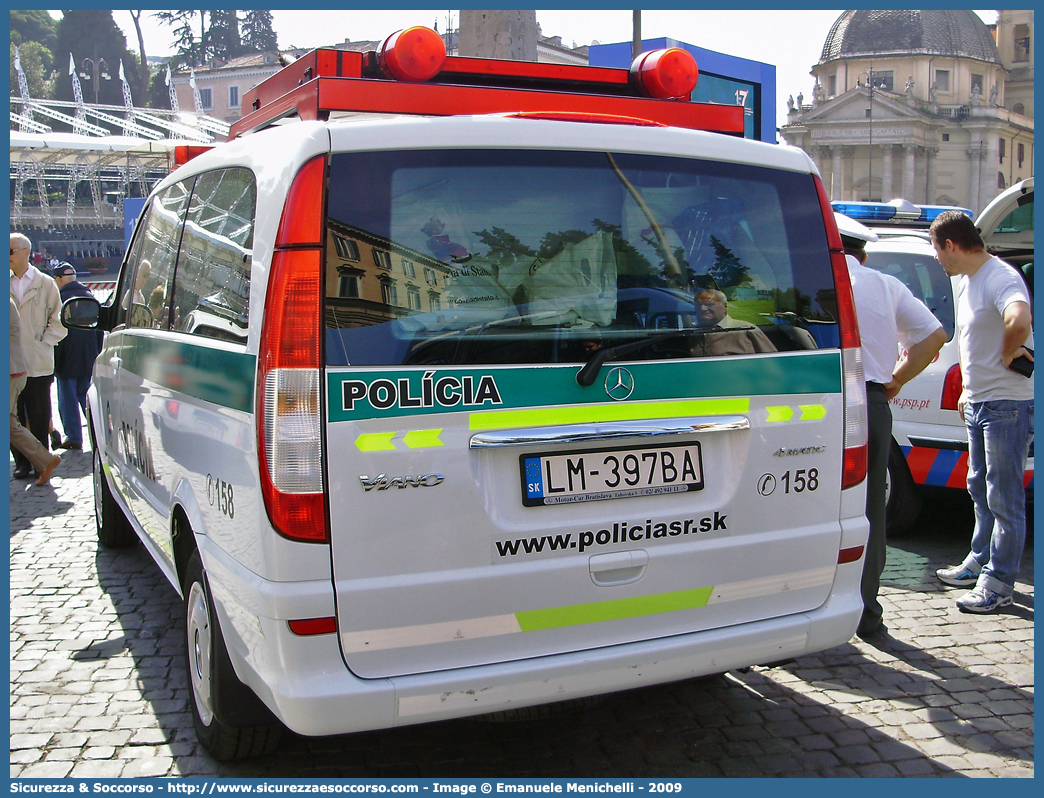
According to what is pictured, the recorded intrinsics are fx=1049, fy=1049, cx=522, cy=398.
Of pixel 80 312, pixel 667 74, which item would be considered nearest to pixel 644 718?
pixel 667 74

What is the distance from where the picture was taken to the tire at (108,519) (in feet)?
19.0

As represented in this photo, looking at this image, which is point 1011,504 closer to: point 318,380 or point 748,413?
point 748,413

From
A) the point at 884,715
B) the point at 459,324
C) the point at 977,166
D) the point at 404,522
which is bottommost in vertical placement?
the point at 884,715

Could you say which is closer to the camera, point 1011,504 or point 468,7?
point 1011,504

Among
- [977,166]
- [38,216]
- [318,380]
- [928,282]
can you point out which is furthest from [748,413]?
[977,166]

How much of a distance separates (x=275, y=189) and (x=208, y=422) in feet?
2.42

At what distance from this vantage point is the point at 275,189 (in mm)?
2670

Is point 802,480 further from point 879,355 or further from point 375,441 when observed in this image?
point 879,355

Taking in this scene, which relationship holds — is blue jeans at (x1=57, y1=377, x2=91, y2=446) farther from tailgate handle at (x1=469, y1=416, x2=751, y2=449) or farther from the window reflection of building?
tailgate handle at (x1=469, y1=416, x2=751, y2=449)

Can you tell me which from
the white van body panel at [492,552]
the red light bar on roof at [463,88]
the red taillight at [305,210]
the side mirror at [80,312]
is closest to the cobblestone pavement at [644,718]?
the white van body panel at [492,552]

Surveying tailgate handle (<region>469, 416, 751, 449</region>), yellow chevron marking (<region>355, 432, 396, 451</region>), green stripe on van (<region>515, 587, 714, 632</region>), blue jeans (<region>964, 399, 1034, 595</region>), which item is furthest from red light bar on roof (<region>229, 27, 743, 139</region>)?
blue jeans (<region>964, 399, 1034, 595</region>)

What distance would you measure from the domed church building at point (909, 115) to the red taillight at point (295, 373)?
11379 centimetres

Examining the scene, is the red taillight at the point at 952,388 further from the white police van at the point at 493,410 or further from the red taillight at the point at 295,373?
the red taillight at the point at 295,373

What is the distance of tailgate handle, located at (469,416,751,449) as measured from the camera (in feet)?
8.80
